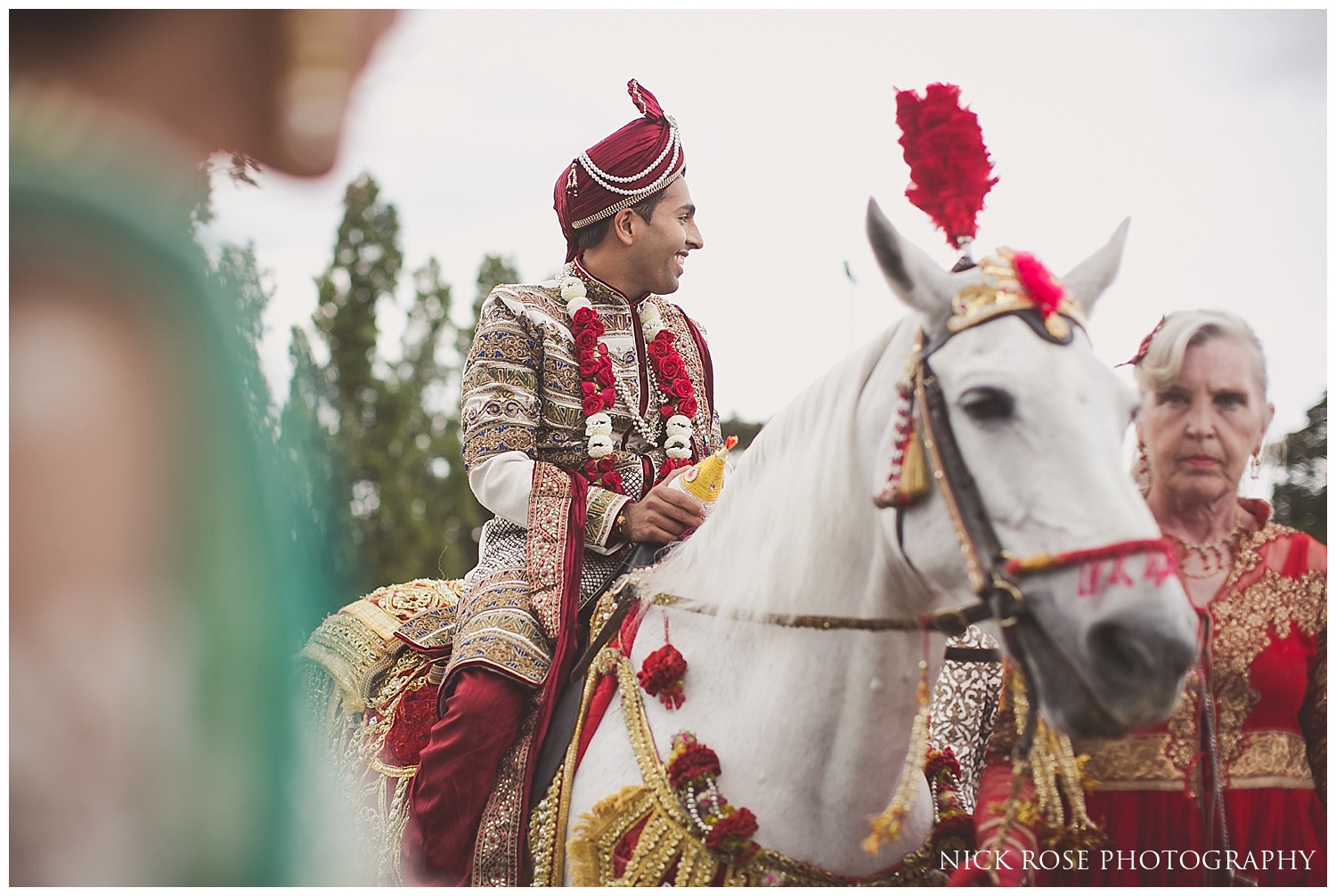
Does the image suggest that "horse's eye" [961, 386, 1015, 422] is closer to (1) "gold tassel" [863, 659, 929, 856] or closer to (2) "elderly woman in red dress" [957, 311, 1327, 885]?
(1) "gold tassel" [863, 659, 929, 856]

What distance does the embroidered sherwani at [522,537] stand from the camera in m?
2.53

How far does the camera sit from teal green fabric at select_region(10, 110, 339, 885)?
324 cm

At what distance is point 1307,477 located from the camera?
3.26m

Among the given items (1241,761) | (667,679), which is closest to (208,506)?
(667,679)

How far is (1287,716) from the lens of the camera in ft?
7.77

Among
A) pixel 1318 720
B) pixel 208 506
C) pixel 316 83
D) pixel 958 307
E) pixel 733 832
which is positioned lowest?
pixel 733 832

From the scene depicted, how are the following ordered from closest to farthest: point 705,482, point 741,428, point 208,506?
point 705,482
point 208,506
point 741,428

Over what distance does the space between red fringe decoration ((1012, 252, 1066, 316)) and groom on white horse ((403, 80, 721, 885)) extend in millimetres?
1131

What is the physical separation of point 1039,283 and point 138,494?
290 cm

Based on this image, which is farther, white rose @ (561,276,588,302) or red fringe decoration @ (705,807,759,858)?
white rose @ (561,276,588,302)

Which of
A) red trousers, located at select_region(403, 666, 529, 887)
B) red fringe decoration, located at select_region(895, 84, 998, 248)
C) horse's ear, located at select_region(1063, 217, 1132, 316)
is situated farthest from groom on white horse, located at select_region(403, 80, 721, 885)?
horse's ear, located at select_region(1063, 217, 1132, 316)

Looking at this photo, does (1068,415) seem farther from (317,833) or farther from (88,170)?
(88,170)

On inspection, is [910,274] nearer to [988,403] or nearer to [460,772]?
[988,403]

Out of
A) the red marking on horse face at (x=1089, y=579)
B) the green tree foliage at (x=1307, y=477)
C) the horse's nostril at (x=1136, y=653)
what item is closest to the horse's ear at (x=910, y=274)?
the red marking on horse face at (x=1089, y=579)
